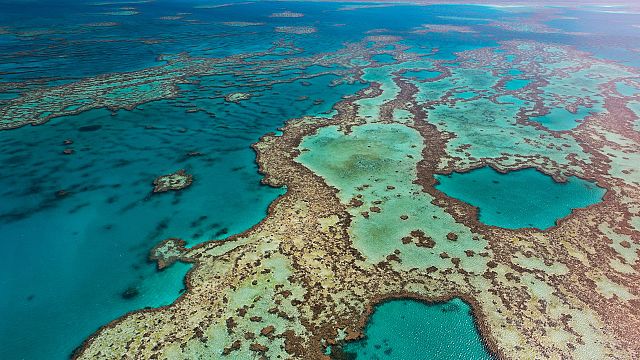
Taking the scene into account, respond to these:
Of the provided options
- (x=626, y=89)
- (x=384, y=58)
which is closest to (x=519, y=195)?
(x=626, y=89)

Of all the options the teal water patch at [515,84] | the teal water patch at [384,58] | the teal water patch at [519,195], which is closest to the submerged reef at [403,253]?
A: the teal water patch at [519,195]

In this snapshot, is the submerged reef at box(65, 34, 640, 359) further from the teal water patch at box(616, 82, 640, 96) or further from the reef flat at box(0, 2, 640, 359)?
the teal water patch at box(616, 82, 640, 96)

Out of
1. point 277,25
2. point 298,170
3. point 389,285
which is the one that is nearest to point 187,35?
point 277,25

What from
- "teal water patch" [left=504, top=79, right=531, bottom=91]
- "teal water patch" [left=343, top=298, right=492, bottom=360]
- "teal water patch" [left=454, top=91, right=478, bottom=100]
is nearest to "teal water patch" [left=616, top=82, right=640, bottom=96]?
"teal water patch" [left=504, top=79, right=531, bottom=91]

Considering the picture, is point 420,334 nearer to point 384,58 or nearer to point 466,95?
point 466,95

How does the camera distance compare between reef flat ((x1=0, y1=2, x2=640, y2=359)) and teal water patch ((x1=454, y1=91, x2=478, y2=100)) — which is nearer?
reef flat ((x1=0, y1=2, x2=640, y2=359))

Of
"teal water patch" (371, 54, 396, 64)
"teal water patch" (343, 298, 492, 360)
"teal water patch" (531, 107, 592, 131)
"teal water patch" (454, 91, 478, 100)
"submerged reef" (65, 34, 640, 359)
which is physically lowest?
"teal water patch" (343, 298, 492, 360)

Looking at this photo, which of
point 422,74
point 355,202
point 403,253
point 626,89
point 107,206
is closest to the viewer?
point 403,253
